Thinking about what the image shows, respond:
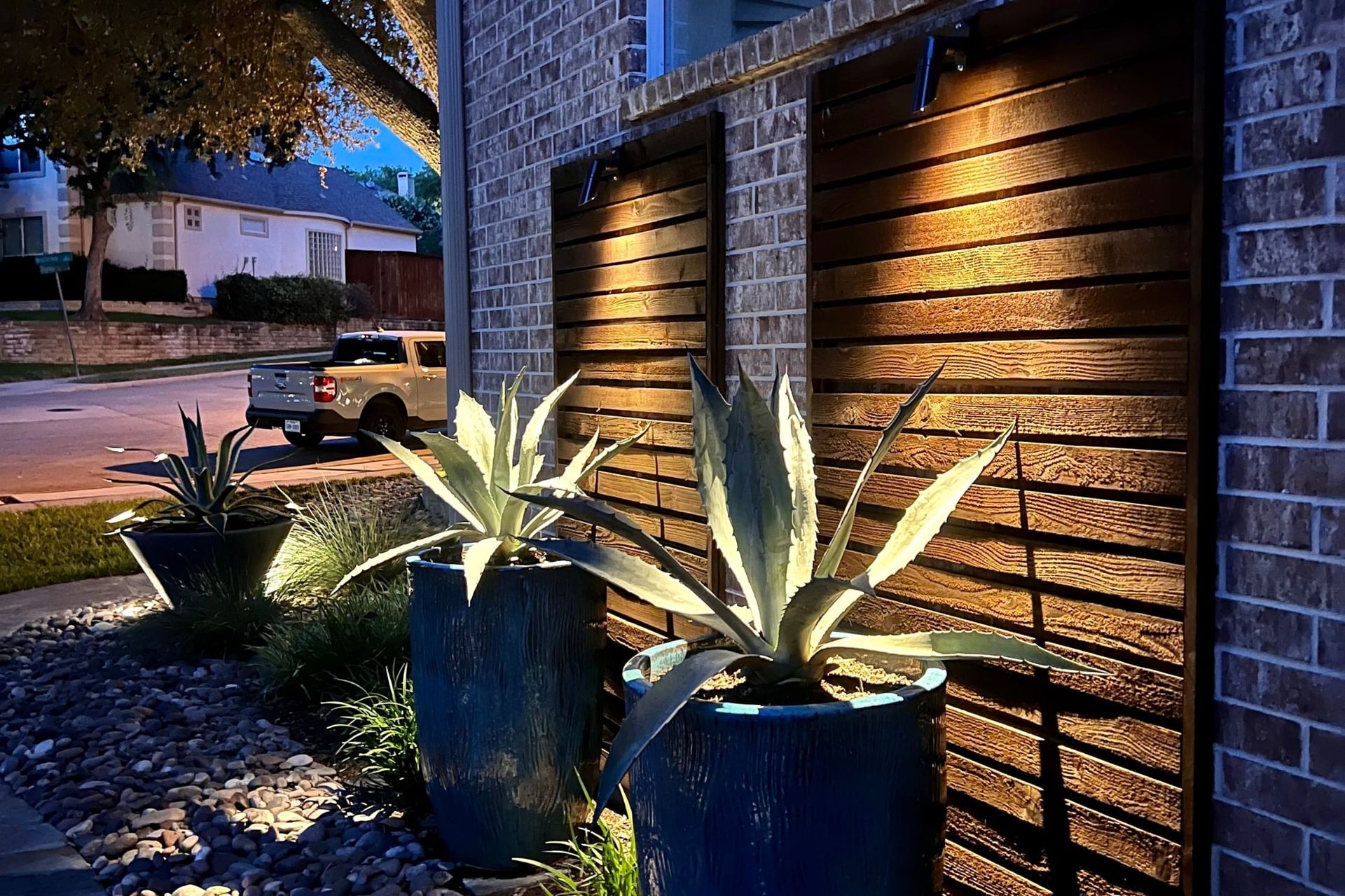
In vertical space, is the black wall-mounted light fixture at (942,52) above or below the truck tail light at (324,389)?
above

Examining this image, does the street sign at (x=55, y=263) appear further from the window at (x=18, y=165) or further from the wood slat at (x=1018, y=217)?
the wood slat at (x=1018, y=217)

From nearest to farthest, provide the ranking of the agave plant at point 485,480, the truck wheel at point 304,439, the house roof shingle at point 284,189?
the agave plant at point 485,480 → the truck wheel at point 304,439 → the house roof shingle at point 284,189

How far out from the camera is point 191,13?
10977mm

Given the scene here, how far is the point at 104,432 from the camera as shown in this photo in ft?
57.8

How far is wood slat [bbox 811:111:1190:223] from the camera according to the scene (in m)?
2.38

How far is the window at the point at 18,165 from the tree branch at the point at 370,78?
33.2 m

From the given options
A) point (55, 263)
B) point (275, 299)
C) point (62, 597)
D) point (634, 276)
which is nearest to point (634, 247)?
point (634, 276)

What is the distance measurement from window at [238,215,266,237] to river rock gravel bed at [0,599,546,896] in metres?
38.1

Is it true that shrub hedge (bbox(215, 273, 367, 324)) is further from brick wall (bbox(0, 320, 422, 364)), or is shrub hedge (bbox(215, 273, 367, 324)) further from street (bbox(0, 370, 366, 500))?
street (bbox(0, 370, 366, 500))

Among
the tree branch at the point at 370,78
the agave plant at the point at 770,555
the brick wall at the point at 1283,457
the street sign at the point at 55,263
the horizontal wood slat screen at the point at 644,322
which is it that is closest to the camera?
the brick wall at the point at 1283,457

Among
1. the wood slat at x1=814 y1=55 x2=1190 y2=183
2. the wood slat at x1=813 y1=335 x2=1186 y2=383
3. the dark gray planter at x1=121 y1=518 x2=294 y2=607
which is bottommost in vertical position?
the dark gray planter at x1=121 y1=518 x2=294 y2=607

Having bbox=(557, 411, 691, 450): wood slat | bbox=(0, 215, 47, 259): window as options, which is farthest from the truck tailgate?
→ bbox=(0, 215, 47, 259): window

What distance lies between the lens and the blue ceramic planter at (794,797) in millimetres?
2137

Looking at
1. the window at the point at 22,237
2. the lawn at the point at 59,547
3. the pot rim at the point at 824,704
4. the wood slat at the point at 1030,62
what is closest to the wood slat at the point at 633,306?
the wood slat at the point at 1030,62
